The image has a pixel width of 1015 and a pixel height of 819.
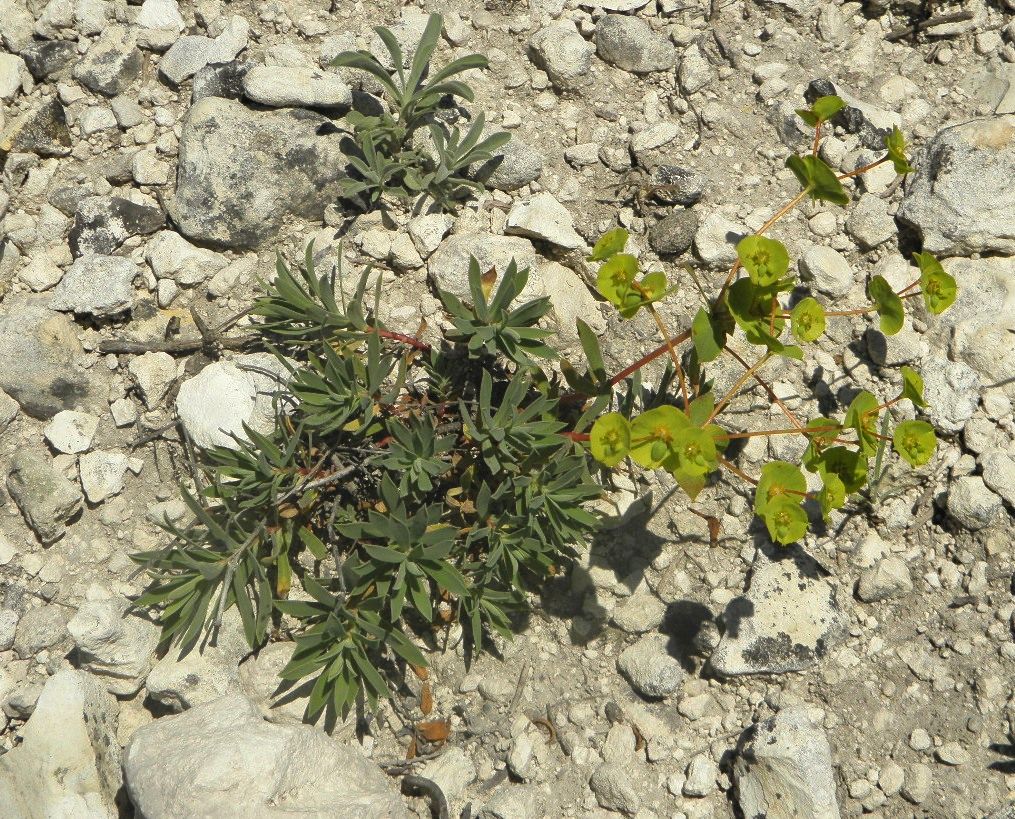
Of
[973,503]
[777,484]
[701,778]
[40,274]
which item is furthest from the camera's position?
[40,274]

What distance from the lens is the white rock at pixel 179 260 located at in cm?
416

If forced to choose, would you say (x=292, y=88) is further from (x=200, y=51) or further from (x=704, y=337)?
(x=704, y=337)

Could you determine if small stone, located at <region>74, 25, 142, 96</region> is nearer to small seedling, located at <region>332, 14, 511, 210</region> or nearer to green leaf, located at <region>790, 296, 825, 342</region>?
small seedling, located at <region>332, 14, 511, 210</region>

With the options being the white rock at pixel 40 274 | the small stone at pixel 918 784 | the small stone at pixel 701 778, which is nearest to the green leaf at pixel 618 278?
the small stone at pixel 701 778

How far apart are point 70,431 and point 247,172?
4.37 ft

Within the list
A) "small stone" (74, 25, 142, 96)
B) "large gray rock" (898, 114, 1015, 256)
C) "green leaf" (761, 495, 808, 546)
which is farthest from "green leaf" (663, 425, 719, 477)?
"small stone" (74, 25, 142, 96)

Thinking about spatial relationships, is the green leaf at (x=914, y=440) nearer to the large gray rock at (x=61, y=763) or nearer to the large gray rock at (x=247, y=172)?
the large gray rock at (x=247, y=172)

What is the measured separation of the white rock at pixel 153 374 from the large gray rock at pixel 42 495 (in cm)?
46

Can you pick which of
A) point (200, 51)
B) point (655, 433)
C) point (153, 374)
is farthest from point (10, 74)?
point (655, 433)

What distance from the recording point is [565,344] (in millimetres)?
3969

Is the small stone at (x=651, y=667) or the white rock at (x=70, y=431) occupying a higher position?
the white rock at (x=70, y=431)

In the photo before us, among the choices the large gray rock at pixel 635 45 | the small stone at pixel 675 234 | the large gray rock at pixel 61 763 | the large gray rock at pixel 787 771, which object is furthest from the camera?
the large gray rock at pixel 635 45

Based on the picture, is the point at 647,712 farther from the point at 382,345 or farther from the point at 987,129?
the point at 987,129

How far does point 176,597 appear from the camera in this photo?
354cm
